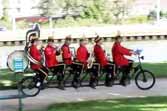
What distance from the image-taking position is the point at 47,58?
15.5 m

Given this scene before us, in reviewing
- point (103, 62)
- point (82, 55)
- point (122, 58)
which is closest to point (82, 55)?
point (82, 55)

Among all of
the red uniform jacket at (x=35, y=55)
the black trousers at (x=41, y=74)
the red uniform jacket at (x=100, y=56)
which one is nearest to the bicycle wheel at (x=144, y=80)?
the red uniform jacket at (x=100, y=56)

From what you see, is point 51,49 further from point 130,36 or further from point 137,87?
point 130,36

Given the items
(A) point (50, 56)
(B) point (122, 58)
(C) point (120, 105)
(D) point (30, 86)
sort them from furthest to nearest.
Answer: (B) point (122, 58), (A) point (50, 56), (D) point (30, 86), (C) point (120, 105)

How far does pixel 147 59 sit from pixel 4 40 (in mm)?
7080

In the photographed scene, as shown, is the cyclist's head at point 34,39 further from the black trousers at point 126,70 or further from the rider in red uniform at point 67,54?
the black trousers at point 126,70

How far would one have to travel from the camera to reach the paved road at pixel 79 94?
1392cm

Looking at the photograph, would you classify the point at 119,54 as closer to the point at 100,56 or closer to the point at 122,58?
the point at 122,58

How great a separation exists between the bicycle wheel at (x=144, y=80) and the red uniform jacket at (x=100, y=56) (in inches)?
35.6

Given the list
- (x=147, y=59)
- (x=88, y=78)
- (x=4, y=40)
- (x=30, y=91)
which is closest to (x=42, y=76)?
A: (x=30, y=91)

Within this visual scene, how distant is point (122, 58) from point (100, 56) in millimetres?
562

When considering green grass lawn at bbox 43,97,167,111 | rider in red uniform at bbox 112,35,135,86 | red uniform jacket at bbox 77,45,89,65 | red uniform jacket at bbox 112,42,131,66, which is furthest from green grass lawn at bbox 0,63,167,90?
green grass lawn at bbox 43,97,167,111

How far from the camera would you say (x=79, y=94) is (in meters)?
15.1

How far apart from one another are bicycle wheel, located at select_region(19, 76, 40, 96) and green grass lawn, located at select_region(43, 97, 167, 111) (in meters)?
1.78
